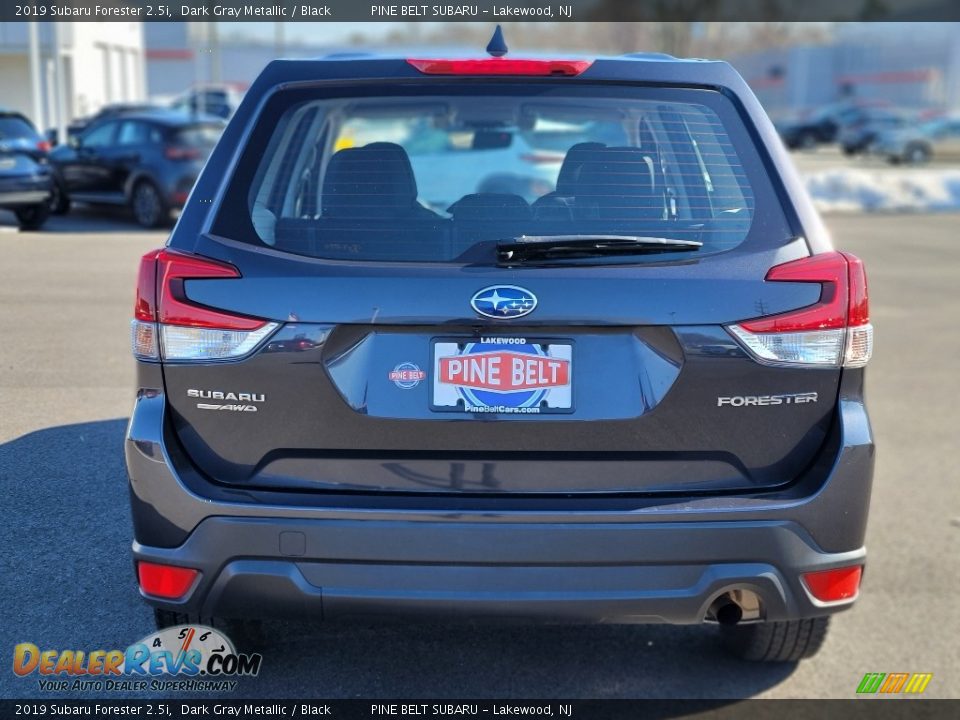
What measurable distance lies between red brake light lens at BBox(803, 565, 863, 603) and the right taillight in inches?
21.4

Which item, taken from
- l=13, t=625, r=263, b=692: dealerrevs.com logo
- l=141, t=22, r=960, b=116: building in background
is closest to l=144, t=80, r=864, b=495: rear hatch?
l=13, t=625, r=263, b=692: dealerrevs.com logo

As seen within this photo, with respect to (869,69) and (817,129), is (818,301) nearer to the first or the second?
(817,129)

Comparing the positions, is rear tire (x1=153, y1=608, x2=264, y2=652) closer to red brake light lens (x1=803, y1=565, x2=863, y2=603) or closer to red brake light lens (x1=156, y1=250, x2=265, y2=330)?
red brake light lens (x1=156, y1=250, x2=265, y2=330)

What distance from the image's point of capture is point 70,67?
3466 cm

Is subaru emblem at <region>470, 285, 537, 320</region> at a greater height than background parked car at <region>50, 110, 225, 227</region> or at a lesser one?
greater

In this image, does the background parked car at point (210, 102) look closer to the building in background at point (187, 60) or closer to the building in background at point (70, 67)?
the building in background at point (70, 67)

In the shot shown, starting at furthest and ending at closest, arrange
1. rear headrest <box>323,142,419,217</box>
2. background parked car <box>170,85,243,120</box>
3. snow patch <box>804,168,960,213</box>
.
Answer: background parked car <box>170,85,243,120</box> < snow patch <box>804,168,960,213</box> < rear headrest <box>323,142,419,217</box>

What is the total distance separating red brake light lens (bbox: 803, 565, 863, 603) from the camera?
110 inches

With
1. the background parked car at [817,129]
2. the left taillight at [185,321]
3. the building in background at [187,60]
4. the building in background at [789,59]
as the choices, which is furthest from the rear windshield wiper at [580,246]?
the building in background at [187,60]

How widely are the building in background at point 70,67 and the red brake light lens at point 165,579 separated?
1531 centimetres

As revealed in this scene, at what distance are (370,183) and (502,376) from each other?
677 millimetres

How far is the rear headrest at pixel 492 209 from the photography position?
9.14 feet

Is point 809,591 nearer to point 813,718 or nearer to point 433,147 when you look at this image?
point 813,718

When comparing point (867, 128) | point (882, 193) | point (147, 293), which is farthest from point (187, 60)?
point (147, 293)
